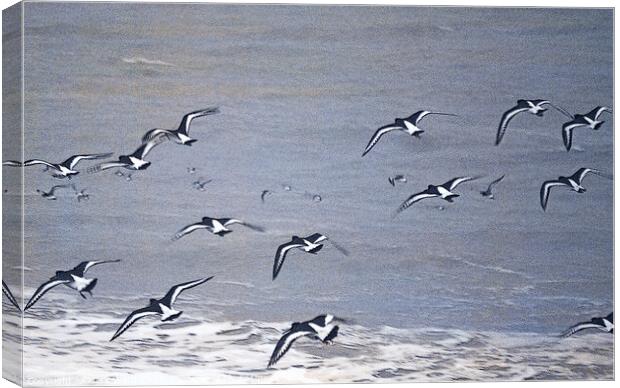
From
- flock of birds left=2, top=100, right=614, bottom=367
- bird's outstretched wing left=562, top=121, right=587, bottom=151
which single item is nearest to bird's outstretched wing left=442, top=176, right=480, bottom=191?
flock of birds left=2, top=100, right=614, bottom=367

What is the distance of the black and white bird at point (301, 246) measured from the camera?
27.1ft

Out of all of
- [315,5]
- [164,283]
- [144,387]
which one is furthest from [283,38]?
[144,387]

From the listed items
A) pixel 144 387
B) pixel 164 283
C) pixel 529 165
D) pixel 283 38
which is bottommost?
pixel 144 387

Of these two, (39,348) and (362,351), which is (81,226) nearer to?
(39,348)

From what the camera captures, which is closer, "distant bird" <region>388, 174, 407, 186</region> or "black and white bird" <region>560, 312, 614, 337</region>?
"distant bird" <region>388, 174, 407, 186</region>

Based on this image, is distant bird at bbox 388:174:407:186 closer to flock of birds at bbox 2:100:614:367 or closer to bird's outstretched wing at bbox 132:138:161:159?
flock of birds at bbox 2:100:614:367

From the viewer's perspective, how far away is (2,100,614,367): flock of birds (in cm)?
811

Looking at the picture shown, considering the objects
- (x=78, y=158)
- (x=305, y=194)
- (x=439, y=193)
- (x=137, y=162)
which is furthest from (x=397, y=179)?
(x=78, y=158)

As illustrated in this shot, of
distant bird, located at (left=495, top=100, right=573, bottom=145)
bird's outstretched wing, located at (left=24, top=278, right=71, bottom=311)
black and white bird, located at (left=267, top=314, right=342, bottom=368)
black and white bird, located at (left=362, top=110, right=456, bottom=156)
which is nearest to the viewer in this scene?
bird's outstretched wing, located at (left=24, top=278, right=71, bottom=311)

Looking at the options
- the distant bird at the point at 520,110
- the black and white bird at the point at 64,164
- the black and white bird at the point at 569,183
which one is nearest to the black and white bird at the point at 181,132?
the black and white bird at the point at 64,164

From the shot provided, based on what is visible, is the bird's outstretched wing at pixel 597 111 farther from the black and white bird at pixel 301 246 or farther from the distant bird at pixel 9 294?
the distant bird at pixel 9 294

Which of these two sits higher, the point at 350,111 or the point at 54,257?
the point at 350,111

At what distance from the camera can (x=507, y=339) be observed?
8.50 metres

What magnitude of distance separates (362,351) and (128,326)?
134 cm
